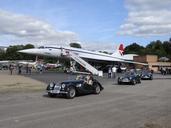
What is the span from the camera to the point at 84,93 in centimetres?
2175

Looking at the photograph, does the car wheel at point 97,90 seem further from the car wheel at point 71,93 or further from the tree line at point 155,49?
the tree line at point 155,49

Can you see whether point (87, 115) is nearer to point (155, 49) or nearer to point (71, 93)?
point (71, 93)

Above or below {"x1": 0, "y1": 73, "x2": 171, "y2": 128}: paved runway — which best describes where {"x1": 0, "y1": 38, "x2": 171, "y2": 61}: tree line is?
above

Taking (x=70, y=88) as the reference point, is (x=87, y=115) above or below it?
below

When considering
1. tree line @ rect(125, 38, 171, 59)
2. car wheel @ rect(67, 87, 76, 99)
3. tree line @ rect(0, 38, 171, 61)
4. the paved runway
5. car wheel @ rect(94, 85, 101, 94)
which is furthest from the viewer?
tree line @ rect(0, 38, 171, 61)

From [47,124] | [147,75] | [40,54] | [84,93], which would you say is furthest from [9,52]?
[47,124]

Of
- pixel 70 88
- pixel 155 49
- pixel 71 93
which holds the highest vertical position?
pixel 155 49

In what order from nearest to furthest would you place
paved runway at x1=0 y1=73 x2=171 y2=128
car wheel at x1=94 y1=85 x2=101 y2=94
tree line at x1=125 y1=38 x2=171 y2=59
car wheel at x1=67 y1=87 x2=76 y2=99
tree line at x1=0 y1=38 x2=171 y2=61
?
paved runway at x1=0 y1=73 x2=171 y2=128 < car wheel at x1=67 y1=87 x2=76 y2=99 < car wheel at x1=94 y1=85 x2=101 y2=94 < tree line at x1=125 y1=38 x2=171 y2=59 < tree line at x1=0 y1=38 x2=171 y2=61

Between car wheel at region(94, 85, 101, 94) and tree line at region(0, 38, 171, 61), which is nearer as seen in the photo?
car wheel at region(94, 85, 101, 94)

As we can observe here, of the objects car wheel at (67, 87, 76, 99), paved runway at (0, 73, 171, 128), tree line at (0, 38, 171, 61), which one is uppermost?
tree line at (0, 38, 171, 61)

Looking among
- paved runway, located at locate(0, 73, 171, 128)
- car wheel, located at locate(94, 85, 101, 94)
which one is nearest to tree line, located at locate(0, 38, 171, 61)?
car wheel, located at locate(94, 85, 101, 94)

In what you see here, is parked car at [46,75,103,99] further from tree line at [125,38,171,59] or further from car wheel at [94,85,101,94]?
tree line at [125,38,171,59]

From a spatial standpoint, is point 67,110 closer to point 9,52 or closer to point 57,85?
point 57,85

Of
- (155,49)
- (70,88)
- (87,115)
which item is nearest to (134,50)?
(155,49)
